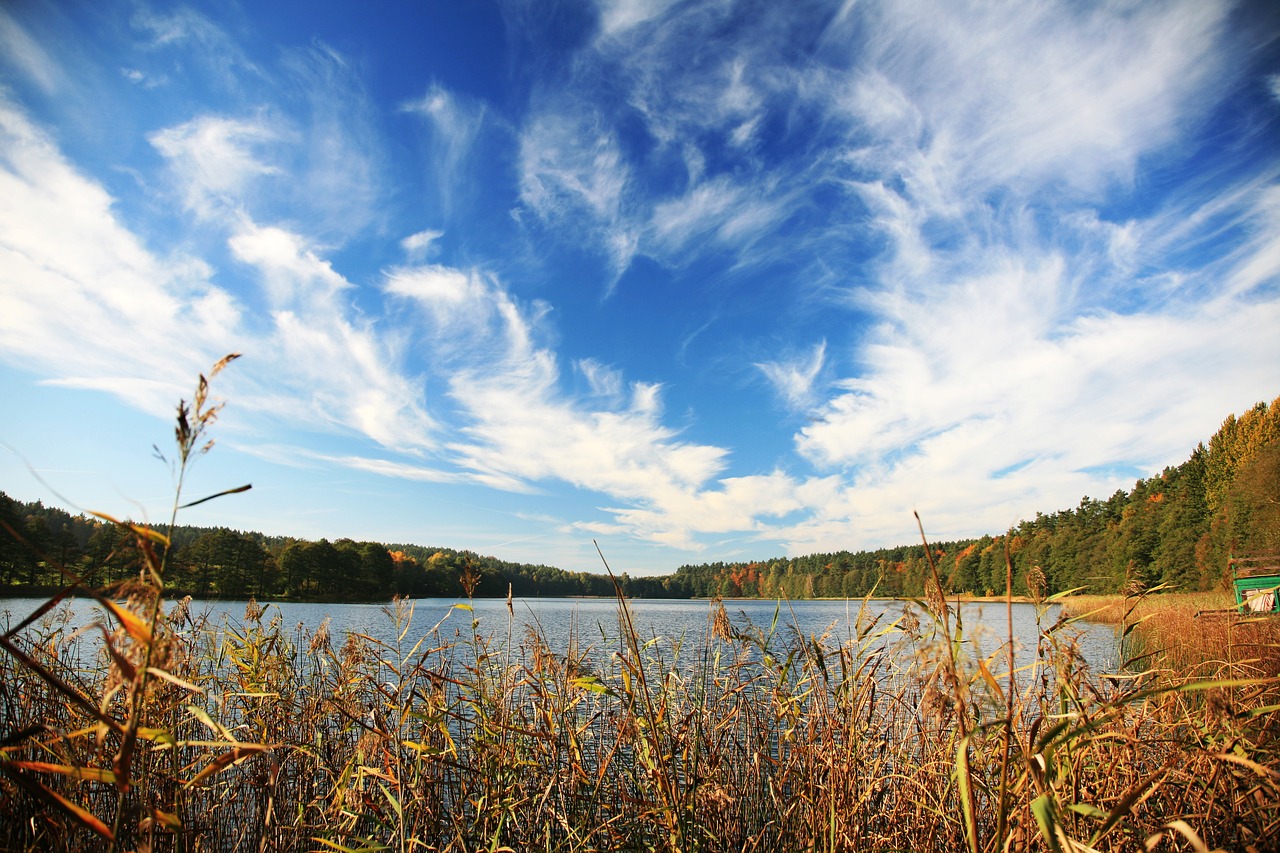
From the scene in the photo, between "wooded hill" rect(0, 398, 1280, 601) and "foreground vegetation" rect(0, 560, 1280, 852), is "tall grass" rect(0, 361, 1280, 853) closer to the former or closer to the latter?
"foreground vegetation" rect(0, 560, 1280, 852)

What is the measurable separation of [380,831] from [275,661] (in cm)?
179

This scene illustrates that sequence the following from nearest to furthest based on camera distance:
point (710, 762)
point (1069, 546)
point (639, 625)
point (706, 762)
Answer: point (710, 762), point (706, 762), point (639, 625), point (1069, 546)

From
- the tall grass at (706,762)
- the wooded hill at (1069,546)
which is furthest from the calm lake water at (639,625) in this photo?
the wooded hill at (1069,546)

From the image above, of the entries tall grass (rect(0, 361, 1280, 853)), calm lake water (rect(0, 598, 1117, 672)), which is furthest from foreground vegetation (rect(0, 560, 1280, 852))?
calm lake water (rect(0, 598, 1117, 672))

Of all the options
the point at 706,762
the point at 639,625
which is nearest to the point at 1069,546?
the point at 639,625

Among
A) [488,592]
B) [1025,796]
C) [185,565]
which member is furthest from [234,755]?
[488,592]

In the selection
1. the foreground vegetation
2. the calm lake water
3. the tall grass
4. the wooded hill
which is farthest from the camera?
the wooded hill

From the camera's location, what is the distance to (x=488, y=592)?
328ft

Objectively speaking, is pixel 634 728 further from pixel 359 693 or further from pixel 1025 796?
pixel 359 693

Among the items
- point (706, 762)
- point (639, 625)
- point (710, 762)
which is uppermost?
point (710, 762)

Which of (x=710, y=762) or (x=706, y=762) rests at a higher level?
(x=710, y=762)

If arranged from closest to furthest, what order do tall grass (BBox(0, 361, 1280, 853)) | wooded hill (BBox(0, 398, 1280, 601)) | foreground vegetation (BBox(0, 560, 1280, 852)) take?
tall grass (BBox(0, 361, 1280, 853))
foreground vegetation (BBox(0, 560, 1280, 852))
wooded hill (BBox(0, 398, 1280, 601))

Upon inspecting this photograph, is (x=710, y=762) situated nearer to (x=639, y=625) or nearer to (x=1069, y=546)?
(x=639, y=625)

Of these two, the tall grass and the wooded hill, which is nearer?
the tall grass
